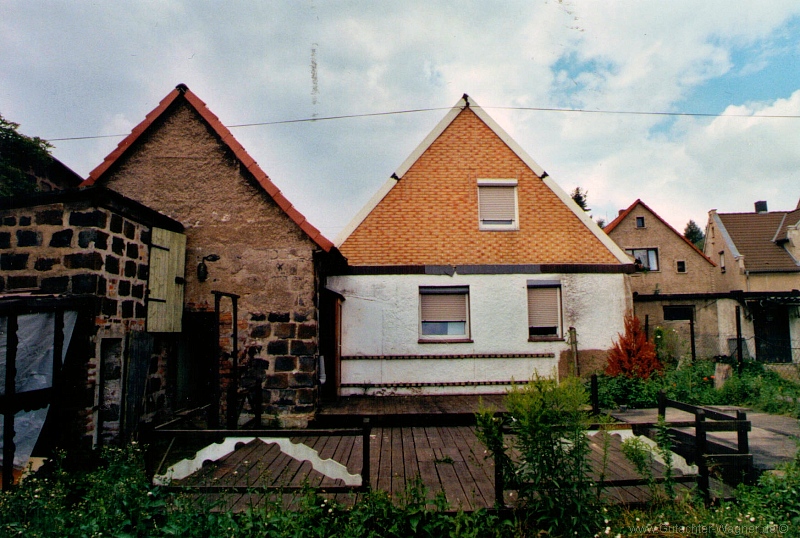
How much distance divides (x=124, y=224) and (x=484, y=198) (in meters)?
7.81

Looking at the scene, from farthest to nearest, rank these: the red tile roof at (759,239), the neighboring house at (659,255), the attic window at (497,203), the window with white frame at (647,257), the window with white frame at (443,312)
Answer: the window with white frame at (647,257)
the neighboring house at (659,255)
the red tile roof at (759,239)
the attic window at (497,203)
the window with white frame at (443,312)

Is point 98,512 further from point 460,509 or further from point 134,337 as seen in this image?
point 460,509

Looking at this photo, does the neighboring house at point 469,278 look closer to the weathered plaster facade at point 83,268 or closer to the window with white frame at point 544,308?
the window with white frame at point 544,308

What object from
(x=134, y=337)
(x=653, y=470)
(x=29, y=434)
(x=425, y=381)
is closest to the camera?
(x=29, y=434)

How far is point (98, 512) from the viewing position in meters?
4.30

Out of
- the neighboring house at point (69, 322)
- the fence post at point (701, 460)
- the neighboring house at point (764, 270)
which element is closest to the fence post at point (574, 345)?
the fence post at point (701, 460)

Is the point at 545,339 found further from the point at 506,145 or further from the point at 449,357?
the point at 506,145

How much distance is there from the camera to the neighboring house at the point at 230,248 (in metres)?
8.01

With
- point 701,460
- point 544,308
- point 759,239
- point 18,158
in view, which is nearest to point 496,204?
point 544,308

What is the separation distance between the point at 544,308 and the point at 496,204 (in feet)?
8.84

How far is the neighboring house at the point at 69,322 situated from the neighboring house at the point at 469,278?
15.3ft

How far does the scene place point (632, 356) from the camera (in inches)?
426

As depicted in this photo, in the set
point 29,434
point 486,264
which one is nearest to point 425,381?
point 486,264

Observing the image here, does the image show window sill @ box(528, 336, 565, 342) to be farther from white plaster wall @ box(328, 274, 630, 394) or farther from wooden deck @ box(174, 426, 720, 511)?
wooden deck @ box(174, 426, 720, 511)
